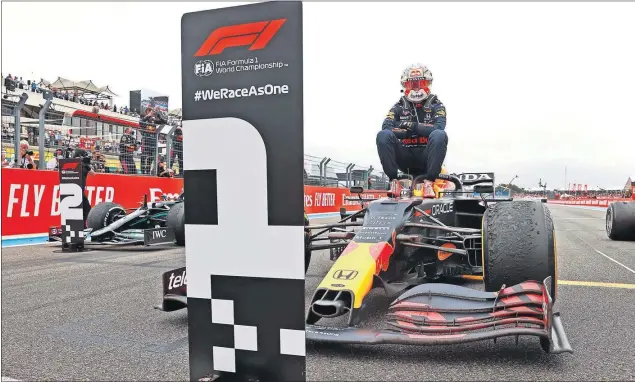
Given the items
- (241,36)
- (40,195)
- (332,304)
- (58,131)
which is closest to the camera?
(241,36)

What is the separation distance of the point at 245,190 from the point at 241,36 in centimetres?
57

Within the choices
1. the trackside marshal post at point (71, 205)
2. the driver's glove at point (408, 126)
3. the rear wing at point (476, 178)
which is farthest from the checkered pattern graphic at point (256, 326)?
the trackside marshal post at point (71, 205)

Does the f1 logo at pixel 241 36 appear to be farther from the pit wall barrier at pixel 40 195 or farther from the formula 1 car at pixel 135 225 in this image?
the formula 1 car at pixel 135 225

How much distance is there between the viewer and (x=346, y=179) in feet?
67.6

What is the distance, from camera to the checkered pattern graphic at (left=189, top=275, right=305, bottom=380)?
1802mm

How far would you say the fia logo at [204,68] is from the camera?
189 cm

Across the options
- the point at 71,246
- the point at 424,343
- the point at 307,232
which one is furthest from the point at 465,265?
the point at 71,246

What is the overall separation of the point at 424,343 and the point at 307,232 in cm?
232

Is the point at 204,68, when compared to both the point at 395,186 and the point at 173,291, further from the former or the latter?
the point at 395,186

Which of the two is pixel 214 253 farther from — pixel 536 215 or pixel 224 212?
pixel 536 215

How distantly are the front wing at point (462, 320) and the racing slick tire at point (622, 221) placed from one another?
7810mm

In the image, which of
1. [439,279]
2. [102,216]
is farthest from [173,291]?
[102,216]

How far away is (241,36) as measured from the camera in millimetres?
1831

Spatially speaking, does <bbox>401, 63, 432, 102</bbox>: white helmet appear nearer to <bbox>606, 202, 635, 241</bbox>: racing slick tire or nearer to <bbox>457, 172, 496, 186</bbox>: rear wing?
<bbox>457, 172, 496, 186</bbox>: rear wing
